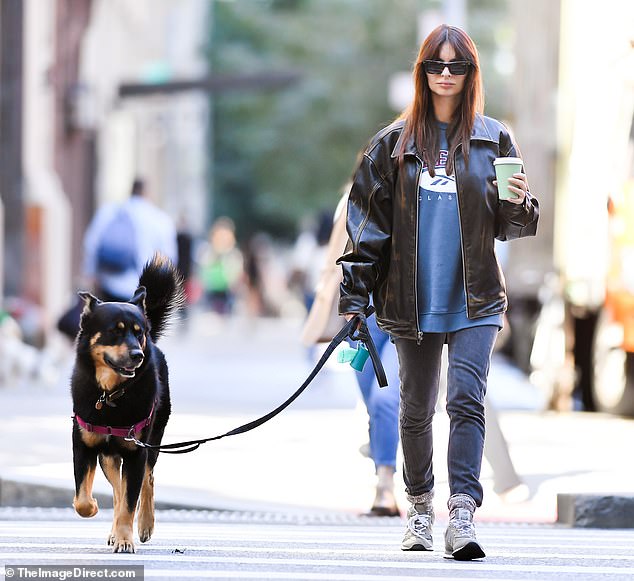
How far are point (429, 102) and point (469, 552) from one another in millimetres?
1643

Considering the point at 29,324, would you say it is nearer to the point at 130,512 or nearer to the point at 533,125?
the point at 533,125

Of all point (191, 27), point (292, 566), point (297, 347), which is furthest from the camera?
point (191, 27)

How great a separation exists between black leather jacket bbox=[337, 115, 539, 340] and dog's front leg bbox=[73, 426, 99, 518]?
1.06 metres

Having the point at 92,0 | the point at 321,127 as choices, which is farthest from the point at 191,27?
the point at 92,0

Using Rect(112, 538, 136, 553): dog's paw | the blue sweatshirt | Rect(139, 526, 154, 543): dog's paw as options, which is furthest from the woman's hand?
Rect(139, 526, 154, 543): dog's paw

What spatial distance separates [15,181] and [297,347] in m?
7.83

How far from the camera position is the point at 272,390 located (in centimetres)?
1617

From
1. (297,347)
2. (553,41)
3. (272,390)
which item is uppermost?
(553,41)

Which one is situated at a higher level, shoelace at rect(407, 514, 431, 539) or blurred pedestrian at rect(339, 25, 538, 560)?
blurred pedestrian at rect(339, 25, 538, 560)

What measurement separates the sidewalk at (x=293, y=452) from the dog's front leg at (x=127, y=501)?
7.52 feet

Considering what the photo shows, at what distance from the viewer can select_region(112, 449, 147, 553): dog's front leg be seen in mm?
6180

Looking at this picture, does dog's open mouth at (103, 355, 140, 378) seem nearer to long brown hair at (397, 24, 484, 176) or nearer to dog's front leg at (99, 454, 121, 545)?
dog's front leg at (99, 454, 121, 545)

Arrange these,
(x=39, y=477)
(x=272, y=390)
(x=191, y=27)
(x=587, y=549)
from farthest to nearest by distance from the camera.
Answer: (x=191, y=27) < (x=272, y=390) < (x=39, y=477) < (x=587, y=549)

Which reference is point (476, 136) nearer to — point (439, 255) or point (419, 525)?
point (439, 255)
